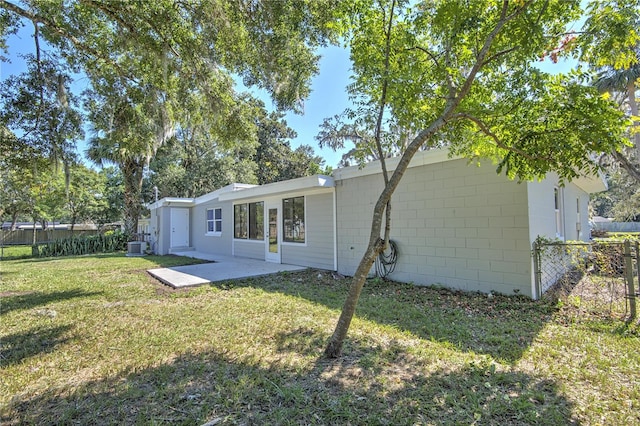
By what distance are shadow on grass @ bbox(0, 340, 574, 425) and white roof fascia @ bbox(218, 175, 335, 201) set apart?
568cm

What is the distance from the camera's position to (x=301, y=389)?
2699mm

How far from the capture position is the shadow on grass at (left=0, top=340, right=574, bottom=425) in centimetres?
232

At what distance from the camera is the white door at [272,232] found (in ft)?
34.7

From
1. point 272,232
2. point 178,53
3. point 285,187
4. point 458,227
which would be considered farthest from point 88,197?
point 458,227

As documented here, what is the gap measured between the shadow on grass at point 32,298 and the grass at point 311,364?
0.24 feet

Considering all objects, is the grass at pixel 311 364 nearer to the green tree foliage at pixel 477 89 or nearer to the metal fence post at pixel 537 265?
the metal fence post at pixel 537 265

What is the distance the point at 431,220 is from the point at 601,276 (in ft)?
9.17

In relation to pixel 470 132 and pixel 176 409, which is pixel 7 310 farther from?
pixel 470 132

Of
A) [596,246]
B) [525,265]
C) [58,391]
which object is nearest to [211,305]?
[58,391]

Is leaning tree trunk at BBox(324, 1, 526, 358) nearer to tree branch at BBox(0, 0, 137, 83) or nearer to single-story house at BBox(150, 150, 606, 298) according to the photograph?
single-story house at BBox(150, 150, 606, 298)

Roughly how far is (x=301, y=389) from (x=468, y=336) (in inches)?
90.7

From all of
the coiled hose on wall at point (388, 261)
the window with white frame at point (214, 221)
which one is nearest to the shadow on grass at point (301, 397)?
the coiled hose on wall at point (388, 261)

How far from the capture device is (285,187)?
367 inches

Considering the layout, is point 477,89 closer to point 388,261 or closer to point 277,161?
point 388,261
